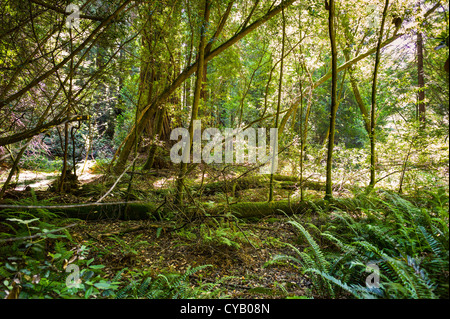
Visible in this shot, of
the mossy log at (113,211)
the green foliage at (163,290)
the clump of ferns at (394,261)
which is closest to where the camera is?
the clump of ferns at (394,261)

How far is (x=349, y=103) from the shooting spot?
51.5ft

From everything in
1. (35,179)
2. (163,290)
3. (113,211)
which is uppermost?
(35,179)

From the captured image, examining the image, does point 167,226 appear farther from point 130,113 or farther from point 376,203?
point 130,113

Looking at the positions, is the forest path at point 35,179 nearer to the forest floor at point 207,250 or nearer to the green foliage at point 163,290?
the forest floor at point 207,250

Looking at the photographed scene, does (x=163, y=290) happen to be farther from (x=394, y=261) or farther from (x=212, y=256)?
(x=394, y=261)

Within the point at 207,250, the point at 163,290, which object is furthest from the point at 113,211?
the point at 163,290

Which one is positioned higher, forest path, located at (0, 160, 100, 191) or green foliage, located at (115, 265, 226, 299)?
forest path, located at (0, 160, 100, 191)

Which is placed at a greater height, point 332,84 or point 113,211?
point 332,84

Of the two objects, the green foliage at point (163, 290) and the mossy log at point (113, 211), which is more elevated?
the mossy log at point (113, 211)

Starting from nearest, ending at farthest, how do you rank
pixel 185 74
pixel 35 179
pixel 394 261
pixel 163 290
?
pixel 394 261, pixel 163 290, pixel 185 74, pixel 35 179

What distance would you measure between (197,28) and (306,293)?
14.0ft

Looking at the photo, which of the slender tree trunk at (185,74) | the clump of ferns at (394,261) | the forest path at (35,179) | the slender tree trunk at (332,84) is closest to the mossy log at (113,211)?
the slender tree trunk at (185,74)

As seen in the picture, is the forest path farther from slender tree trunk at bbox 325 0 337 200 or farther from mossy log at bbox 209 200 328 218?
slender tree trunk at bbox 325 0 337 200

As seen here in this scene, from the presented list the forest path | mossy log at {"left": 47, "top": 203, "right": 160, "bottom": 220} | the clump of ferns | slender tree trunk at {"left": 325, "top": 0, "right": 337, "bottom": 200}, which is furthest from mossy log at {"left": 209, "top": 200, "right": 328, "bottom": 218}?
the forest path
